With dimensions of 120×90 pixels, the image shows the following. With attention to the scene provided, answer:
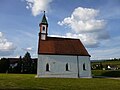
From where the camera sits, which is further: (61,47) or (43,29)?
(43,29)

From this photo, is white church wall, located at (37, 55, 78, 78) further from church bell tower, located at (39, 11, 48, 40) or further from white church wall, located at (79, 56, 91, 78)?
church bell tower, located at (39, 11, 48, 40)

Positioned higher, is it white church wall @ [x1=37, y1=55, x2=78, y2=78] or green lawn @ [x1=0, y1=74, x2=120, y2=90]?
white church wall @ [x1=37, y1=55, x2=78, y2=78]

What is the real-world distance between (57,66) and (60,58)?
177cm

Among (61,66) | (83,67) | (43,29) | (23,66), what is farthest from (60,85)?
(23,66)

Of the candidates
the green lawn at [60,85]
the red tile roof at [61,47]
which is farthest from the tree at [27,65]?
the green lawn at [60,85]

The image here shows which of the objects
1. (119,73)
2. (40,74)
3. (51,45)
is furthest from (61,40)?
(119,73)

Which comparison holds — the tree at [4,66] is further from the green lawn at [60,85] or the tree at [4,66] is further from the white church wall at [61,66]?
the green lawn at [60,85]

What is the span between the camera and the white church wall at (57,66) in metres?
40.5

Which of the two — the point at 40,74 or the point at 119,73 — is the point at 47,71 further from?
the point at 119,73

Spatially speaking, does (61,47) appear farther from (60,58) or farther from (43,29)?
(43,29)

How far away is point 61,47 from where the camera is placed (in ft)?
142

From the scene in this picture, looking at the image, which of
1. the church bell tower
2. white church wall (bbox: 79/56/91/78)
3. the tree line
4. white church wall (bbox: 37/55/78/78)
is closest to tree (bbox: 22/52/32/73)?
the tree line

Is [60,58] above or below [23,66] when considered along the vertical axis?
above

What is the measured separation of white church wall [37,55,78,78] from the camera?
40.5 meters
